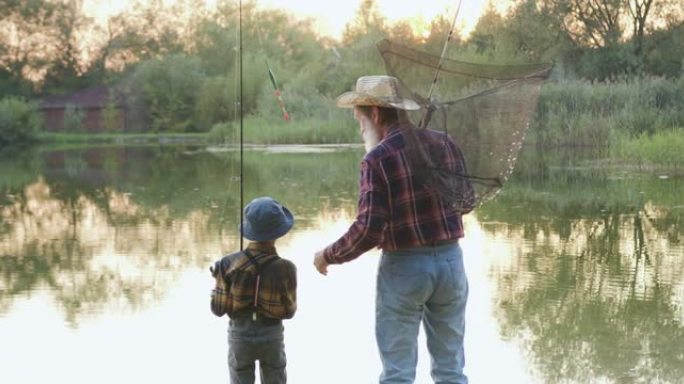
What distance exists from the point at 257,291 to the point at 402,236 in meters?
0.56

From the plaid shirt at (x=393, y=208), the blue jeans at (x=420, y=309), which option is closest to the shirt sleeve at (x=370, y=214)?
the plaid shirt at (x=393, y=208)

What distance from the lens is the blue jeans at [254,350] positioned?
148 inches

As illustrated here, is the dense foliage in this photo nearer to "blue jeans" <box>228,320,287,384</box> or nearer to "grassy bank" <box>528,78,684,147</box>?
"grassy bank" <box>528,78,684,147</box>

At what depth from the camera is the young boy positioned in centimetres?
371

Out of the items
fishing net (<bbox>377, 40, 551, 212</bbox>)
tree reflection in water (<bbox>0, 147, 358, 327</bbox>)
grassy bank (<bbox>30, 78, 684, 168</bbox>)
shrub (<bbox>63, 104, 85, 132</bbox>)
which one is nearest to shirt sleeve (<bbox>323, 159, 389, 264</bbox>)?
fishing net (<bbox>377, 40, 551, 212</bbox>)

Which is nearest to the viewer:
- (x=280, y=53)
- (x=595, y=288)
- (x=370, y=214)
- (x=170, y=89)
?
(x=370, y=214)

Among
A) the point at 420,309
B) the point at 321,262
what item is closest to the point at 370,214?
the point at 321,262

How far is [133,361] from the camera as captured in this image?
204 inches

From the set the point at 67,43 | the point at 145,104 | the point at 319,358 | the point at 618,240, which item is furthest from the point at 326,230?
the point at 67,43

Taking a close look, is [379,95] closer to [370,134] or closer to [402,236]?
[370,134]

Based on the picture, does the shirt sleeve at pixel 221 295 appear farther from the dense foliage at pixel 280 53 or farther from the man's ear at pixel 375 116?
the dense foliage at pixel 280 53

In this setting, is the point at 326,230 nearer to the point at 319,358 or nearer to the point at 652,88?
the point at 319,358

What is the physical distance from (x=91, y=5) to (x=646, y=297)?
49.8 metres

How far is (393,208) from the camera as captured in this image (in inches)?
141
